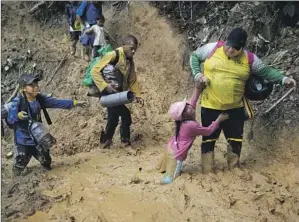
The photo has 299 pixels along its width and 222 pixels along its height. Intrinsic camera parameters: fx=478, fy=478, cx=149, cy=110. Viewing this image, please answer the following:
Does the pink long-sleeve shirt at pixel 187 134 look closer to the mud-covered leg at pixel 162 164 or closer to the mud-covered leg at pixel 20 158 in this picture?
the mud-covered leg at pixel 162 164

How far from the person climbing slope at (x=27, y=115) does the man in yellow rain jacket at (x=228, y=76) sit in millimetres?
1732

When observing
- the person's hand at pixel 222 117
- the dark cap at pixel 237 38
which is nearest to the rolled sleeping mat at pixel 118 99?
the person's hand at pixel 222 117

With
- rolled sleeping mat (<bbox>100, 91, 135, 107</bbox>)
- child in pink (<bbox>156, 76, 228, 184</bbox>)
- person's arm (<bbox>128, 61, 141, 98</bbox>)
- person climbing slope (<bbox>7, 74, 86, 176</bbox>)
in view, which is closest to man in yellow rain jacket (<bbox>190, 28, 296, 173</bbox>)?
child in pink (<bbox>156, 76, 228, 184</bbox>)

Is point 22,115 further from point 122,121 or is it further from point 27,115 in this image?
point 122,121

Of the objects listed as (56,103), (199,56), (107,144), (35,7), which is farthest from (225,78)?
(35,7)

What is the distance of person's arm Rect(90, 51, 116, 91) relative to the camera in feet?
21.2

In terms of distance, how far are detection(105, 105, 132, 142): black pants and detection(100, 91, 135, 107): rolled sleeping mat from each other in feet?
1.04

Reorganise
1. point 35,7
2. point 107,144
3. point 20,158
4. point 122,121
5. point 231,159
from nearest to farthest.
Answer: point 231,159
point 20,158
point 122,121
point 107,144
point 35,7

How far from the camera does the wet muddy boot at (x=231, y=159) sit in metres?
6.13

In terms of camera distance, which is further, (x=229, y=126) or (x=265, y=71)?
(x=229, y=126)

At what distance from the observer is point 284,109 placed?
674 cm

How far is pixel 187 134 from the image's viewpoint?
18.7ft

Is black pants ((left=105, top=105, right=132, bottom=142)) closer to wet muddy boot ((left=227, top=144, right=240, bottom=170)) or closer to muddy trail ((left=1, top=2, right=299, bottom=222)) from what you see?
muddy trail ((left=1, top=2, right=299, bottom=222))

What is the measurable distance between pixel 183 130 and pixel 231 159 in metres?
0.92
